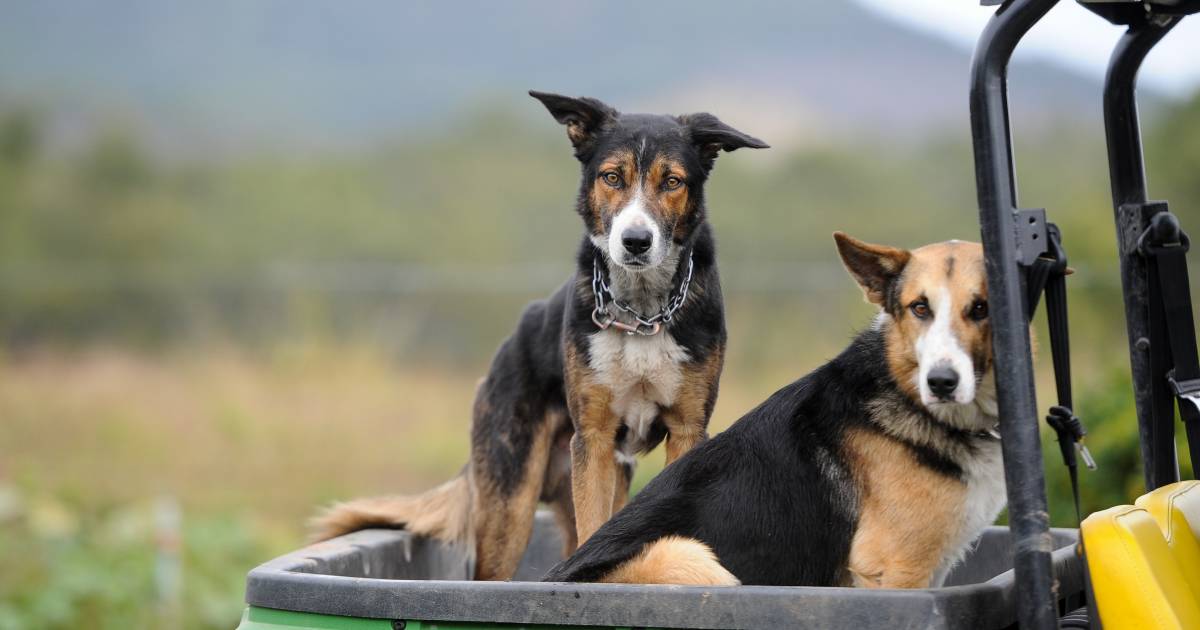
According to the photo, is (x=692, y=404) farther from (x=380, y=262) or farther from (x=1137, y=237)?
(x=380, y=262)

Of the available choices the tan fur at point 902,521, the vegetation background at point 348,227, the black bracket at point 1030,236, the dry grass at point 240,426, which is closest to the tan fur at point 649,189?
the vegetation background at point 348,227

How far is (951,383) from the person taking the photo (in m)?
2.56

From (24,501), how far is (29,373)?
5.22m

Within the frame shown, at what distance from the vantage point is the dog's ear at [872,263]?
9.20 feet

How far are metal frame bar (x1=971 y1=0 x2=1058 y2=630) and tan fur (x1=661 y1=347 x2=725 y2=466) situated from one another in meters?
1.37

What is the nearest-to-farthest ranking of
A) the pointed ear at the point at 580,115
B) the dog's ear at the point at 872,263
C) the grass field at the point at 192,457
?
1. the dog's ear at the point at 872,263
2. the pointed ear at the point at 580,115
3. the grass field at the point at 192,457

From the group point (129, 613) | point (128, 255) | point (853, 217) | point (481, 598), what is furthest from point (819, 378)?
point (128, 255)

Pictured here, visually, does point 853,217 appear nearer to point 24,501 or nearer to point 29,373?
point 29,373

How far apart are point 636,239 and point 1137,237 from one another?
1.29 m

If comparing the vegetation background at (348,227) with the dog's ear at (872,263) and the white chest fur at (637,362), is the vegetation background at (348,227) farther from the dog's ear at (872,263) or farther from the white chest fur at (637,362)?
the white chest fur at (637,362)

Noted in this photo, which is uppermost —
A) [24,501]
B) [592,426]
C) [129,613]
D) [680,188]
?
[680,188]

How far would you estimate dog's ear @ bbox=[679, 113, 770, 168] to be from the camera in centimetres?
361

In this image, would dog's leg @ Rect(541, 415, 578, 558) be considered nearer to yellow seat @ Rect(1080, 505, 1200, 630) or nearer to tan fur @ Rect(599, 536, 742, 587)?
tan fur @ Rect(599, 536, 742, 587)

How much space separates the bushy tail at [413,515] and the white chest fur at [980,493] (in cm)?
182
